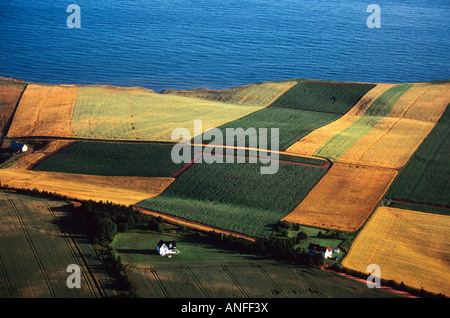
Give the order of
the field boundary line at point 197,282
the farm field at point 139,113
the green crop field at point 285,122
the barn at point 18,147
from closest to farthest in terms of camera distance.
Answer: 1. the field boundary line at point 197,282
2. the barn at point 18,147
3. the farm field at point 139,113
4. the green crop field at point 285,122

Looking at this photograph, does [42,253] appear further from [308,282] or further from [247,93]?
[247,93]

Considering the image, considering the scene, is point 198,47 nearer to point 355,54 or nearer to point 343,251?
point 355,54

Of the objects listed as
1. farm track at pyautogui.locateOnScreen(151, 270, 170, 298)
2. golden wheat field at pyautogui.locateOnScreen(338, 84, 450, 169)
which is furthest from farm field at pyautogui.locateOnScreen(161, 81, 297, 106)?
farm track at pyautogui.locateOnScreen(151, 270, 170, 298)

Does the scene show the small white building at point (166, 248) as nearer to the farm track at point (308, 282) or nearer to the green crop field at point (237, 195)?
the green crop field at point (237, 195)

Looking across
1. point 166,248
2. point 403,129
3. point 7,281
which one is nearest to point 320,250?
point 166,248

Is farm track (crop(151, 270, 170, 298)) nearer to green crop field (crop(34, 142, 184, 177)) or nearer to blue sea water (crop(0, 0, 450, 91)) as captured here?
green crop field (crop(34, 142, 184, 177))

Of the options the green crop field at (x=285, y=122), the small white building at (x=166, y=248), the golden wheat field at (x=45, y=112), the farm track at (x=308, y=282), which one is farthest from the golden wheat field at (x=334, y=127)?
the golden wheat field at (x=45, y=112)

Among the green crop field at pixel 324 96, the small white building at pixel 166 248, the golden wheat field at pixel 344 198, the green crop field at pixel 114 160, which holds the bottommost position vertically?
the small white building at pixel 166 248
